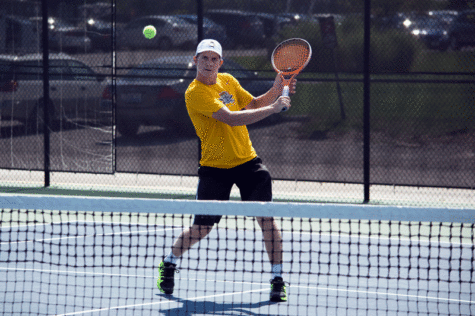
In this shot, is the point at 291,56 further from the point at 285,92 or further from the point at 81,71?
the point at 81,71

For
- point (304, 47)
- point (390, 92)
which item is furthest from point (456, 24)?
point (304, 47)

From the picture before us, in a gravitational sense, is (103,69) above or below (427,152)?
above

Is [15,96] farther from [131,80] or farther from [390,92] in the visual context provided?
[390,92]

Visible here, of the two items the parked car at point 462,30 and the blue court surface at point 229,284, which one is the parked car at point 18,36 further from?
the parked car at point 462,30

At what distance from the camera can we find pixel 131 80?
8.44 meters

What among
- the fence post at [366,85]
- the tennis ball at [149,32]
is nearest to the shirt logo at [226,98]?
the fence post at [366,85]

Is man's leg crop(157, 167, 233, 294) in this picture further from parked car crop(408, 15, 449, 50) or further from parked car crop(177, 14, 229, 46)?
parked car crop(408, 15, 449, 50)

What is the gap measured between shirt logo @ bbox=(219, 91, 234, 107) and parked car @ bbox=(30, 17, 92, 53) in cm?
437

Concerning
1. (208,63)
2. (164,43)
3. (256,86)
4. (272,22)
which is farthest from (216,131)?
(164,43)

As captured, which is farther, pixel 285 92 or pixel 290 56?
pixel 290 56

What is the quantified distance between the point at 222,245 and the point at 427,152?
3.12 metres

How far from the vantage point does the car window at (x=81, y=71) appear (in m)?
8.38

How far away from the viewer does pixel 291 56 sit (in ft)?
16.2

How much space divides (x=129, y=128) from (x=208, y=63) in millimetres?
4319
